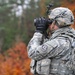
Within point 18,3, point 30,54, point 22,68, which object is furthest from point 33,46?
point 18,3

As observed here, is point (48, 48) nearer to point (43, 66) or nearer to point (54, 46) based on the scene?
point (54, 46)

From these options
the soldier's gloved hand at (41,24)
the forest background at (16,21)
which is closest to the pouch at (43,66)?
the soldier's gloved hand at (41,24)

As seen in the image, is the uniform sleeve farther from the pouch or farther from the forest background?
the forest background

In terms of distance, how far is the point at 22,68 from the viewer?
91.1ft

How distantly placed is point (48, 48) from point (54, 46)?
7 cm

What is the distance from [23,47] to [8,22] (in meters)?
8.88

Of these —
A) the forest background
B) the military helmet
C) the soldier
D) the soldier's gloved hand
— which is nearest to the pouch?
the soldier

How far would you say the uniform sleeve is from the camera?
550 cm

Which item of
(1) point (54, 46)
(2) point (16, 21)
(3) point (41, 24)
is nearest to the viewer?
(1) point (54, 46)

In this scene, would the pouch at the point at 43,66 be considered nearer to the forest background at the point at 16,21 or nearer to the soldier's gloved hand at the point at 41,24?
the soldier's gloved hand at the point at 41,24

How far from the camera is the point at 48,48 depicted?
550 cm

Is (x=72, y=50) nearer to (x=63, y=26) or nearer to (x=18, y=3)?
(x=63, y=26)

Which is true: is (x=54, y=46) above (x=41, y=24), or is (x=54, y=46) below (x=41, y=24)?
below

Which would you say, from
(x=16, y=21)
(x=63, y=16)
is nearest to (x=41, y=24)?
(x=63, y=16)
